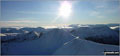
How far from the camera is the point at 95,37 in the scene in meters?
51.5

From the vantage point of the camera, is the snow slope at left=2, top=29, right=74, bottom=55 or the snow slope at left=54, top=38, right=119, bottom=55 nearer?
the snow slope at left=54, top=38, right=119, bottom=55

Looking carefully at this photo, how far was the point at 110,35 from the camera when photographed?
52.6 meters

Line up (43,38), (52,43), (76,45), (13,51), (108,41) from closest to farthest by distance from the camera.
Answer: (76,45) < (13,51) < (52,43) < (43,38) < (108,41)

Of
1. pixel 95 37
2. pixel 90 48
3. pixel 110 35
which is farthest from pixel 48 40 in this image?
pixel 110 35

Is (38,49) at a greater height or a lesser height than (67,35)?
lesser

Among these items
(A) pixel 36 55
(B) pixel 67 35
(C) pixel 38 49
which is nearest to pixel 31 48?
(C) pixel 38 49

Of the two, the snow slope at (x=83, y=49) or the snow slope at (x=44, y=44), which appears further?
the snow slope at (x=44, y=44)

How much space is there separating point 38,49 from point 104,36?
107 feet

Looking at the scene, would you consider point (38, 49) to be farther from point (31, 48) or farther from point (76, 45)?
point (76, 45)

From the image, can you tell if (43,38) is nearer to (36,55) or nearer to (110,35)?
(36,55)

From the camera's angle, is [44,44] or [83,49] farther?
[44,44]

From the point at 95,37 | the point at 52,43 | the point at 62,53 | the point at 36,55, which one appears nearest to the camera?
the point at 62,53

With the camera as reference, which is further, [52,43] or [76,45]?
[52,43]

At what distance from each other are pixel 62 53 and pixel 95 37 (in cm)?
3536
